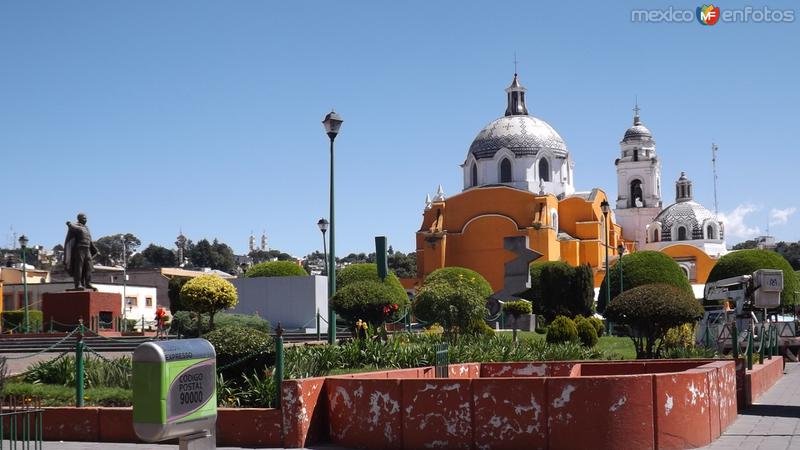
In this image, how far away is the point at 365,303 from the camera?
76.9ft

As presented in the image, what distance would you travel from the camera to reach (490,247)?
66.6 metres

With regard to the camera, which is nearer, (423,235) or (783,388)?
(783,388)

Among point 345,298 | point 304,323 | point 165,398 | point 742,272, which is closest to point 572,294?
point 742,272

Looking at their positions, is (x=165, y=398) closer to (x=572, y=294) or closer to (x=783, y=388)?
(x=783, y=388)

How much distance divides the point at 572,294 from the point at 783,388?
26427 mm

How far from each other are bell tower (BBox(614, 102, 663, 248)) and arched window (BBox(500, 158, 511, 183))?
549 inches

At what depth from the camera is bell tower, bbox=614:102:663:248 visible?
81750 millimetres

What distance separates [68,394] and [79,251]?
45.5 feet

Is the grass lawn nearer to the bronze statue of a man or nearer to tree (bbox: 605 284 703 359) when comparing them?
tree (bbox: 605 284 703 359)

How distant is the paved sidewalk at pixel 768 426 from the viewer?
9.59 m

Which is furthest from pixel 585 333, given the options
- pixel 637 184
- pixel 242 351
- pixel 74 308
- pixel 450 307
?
pixel 637 184

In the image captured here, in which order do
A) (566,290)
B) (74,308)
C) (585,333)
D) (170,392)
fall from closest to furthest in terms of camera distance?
1. (170,392)
2. (74,308)
3. (585,333)
4. (566,290)

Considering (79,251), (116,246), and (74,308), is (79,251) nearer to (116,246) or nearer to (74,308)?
(74,308)

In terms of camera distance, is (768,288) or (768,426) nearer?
(768,426)
